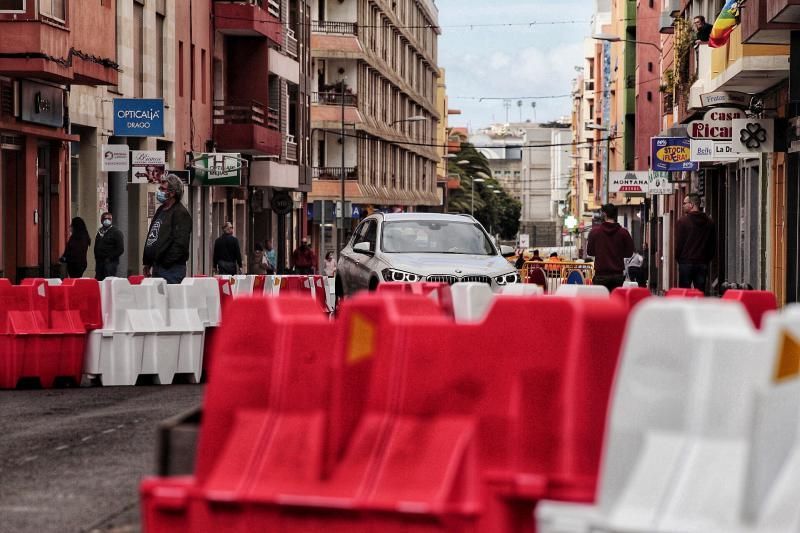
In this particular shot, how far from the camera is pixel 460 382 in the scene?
568cm

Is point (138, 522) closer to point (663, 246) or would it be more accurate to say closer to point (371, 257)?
point (371, 257)

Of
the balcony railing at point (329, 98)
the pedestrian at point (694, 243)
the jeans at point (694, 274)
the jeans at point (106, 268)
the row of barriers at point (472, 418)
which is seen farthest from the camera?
the balcony railing at point (329, 98)

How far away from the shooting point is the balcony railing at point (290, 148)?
206ft

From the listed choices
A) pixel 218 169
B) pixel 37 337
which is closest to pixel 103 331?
pixel 37 337

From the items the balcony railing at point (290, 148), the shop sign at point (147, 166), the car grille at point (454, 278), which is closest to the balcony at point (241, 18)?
the balcony railing at point (290, 148)

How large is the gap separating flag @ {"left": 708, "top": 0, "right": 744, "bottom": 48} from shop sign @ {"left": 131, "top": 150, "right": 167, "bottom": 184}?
→ 31.8ft

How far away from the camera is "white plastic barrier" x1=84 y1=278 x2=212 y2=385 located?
15.9 m

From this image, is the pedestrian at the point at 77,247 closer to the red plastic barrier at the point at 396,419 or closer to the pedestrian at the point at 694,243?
the pedestrian at the point at 694,243

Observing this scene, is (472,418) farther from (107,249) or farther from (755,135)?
(755,135)

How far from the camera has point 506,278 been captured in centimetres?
2186

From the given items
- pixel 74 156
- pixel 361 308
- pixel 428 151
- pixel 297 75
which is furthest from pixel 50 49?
pixel 428 151

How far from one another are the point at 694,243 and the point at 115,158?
10467 millimetres

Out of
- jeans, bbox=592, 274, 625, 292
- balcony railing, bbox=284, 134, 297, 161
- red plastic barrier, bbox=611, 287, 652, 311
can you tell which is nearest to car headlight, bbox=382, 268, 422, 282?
jeans, bbox=592, 274, 625, 292

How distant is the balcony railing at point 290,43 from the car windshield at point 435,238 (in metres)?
37.7
